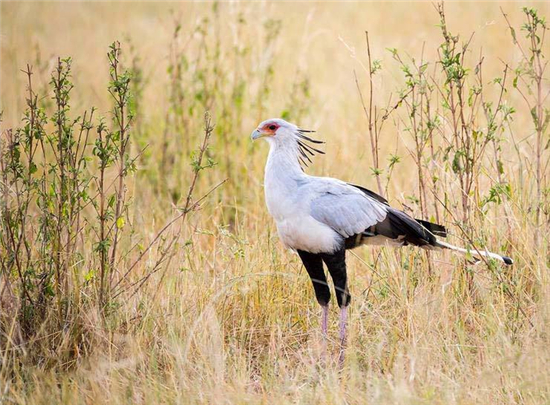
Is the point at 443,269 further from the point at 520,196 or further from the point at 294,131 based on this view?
the point at 294,131

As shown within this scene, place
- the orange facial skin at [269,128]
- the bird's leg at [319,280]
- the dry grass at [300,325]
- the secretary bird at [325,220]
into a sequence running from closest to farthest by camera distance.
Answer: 1. the dry grass at [300,325]
2. the secretary bird at [325,220]
3. the bird's leg at [319,280]
4. the orange facial skin at [269,128]

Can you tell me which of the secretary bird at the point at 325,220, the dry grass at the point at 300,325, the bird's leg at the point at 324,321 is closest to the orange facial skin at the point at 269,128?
the secretary bird at the point at 325,220

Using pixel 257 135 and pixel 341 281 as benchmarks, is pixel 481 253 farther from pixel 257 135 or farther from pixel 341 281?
pixel 257 135

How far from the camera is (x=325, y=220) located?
4.17 meters

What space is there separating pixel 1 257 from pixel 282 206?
4.67ft

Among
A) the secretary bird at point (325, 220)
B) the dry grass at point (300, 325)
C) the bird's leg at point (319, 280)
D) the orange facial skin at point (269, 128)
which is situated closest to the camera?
the dry grass at point (300, 325)

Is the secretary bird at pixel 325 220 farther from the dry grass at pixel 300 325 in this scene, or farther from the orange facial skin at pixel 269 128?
the dry grass at pixel 300 325

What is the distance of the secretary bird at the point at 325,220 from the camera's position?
4.14 metres

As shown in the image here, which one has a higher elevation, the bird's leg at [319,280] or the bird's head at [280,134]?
the bird's head at [280,134]

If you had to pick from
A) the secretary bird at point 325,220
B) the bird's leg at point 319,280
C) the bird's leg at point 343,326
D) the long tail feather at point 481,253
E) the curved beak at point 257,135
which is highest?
the curved beak at point 257,135

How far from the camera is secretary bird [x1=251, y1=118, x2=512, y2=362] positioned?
4141 mm

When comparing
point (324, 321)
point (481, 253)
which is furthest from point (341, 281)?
point (481, 253)

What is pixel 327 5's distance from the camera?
498 inches

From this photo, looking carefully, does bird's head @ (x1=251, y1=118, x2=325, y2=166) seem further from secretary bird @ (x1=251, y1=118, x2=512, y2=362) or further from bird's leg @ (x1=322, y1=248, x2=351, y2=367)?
bird's leg @ (x1=322, y1=248, x2=351, y2=367)
